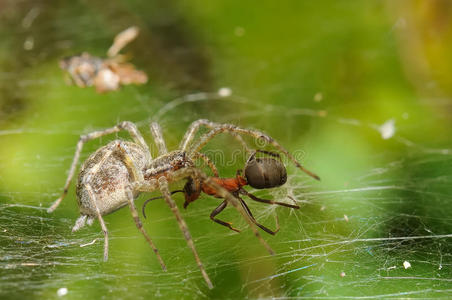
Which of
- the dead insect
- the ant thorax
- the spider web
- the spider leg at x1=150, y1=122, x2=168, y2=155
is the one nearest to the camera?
the spider web

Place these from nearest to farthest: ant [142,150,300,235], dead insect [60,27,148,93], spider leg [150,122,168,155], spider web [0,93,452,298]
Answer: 1. spider web [0,93,452,298]
2. ant [142,150,300,235]
3. spider leg [150,122,168,155]
4. dead insect [60,27,148,93]

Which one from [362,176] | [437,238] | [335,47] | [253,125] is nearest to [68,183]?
[253,125]

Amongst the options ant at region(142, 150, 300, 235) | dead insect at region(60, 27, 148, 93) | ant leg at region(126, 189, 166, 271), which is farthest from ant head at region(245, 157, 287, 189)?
dead insect at region(60, 27, 148, 93)

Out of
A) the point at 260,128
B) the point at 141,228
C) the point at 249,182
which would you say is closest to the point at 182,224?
the point at 141,228

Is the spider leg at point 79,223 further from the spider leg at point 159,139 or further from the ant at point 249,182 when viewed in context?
the spider leg at point 159,139

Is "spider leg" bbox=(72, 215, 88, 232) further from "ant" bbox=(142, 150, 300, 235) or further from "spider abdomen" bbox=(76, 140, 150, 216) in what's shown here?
"ant" bbox=(142, 150, 300, 235)

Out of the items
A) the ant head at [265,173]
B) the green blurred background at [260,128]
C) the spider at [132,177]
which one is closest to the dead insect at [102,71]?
the green blurred background at [260,128]

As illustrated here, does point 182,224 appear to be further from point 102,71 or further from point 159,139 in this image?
point 102,71

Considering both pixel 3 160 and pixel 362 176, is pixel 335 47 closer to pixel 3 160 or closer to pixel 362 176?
pixel 362 176

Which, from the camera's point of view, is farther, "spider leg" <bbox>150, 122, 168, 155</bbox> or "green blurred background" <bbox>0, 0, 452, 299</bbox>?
"spider leg" <bbox>150, 122, 168, 155</bbox>
